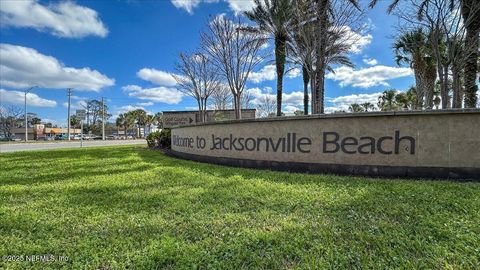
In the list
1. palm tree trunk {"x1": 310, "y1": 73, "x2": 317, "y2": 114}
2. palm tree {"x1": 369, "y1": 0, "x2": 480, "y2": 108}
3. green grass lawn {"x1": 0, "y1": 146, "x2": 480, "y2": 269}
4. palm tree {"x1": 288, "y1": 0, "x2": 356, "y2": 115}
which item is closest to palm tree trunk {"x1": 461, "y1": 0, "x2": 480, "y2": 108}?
palm tree {"x1": 369, "y1": 0, "x2": 480, "y2": 108}

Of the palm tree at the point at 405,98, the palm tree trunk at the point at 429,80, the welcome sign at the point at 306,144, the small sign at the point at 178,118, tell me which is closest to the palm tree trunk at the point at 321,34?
the welcome sign at the point at 306,144

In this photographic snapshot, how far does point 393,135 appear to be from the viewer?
679 cm

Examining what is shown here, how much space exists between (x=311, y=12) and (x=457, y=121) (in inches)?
339

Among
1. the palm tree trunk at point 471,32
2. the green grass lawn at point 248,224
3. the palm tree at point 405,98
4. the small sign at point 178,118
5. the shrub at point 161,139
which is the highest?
the palm tree at point 405,98

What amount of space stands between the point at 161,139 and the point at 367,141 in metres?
14.5

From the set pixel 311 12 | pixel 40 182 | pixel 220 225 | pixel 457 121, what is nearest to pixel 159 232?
pixel 220 225

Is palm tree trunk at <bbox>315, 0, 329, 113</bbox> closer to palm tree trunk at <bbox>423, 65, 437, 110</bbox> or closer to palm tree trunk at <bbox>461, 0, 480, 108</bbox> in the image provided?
palm tree trunk at <bbox>461, 0, 480, 108</bbox>

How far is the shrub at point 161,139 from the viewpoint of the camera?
18.5 m

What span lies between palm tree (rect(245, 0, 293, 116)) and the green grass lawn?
12474mm

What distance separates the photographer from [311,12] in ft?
42.6

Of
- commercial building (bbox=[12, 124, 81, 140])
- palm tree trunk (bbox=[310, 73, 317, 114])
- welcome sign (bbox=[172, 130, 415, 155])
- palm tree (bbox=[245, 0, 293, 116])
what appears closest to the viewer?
welcome sign (bbox=[172, 130, 415, 155])

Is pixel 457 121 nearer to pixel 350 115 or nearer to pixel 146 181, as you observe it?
pixel 350 115

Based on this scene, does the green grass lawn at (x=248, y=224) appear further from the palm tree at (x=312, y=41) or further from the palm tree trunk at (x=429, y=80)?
the palm tree trunk at (x=429, y=80)

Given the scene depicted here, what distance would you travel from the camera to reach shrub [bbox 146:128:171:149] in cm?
1853
